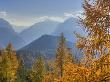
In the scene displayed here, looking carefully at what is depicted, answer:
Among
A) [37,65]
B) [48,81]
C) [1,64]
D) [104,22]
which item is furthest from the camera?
[37,65]

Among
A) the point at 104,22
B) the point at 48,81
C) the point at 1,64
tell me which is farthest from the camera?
the point at 1,64

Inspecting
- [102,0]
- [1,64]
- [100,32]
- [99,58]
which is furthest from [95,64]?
[1,64]

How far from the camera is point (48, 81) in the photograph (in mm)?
67250

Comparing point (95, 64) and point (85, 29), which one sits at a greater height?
point (85, 29)

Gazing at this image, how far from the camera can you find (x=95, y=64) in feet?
44.4

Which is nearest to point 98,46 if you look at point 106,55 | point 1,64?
point 106,55

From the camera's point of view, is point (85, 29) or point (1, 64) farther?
point (1, 64)

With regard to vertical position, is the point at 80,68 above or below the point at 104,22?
below

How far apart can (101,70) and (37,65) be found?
75968mm

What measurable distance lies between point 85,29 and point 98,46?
920 millimetres

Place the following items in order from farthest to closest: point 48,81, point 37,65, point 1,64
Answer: point 37,65 < point 1,64 < point 48,81

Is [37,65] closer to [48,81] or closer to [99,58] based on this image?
[48,81]

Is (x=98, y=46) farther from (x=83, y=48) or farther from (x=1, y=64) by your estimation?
(x=1, y=64)

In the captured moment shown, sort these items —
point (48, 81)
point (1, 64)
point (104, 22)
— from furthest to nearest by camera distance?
point (1, 64), point (48, 81), point (104, 22)
